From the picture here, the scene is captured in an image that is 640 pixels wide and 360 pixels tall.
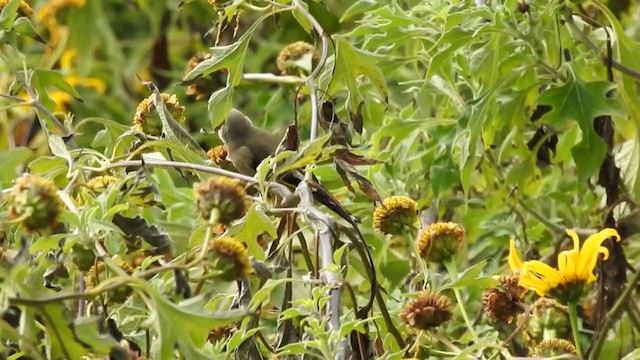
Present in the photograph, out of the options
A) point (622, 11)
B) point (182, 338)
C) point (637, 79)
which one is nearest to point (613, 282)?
point (637, 79)

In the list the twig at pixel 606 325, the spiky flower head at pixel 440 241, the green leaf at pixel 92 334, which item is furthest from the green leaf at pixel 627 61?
the green leaf at pixel 92 334

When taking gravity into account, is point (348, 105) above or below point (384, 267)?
above

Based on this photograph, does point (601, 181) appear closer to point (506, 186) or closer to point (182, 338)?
point (506, 186)

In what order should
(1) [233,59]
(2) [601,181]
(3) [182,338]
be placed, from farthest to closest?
(2) [601,181], (1) [233,59], (3) [182,338]

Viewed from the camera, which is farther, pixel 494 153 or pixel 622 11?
pixel 622 11

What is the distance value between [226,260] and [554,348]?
0.38 metres

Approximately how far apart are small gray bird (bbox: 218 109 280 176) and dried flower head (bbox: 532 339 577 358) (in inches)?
17.3

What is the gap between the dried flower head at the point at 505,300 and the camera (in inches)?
48.1

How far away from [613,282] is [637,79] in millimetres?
247

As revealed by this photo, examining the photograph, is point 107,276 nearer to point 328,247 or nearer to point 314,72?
point 328,247

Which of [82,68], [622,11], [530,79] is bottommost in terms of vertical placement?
[82,68]

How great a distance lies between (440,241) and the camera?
4.19ft

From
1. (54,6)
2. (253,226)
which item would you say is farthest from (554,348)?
(54,6)

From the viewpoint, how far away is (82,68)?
3.09 metres
